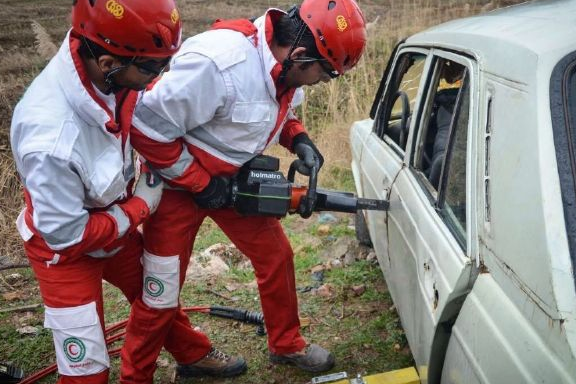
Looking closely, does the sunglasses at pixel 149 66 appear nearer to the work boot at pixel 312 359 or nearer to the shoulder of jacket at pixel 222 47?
the shoulder of jacket at pixel 222 47

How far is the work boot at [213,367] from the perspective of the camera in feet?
9.27

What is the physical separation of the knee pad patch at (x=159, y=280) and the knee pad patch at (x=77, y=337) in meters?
0.41

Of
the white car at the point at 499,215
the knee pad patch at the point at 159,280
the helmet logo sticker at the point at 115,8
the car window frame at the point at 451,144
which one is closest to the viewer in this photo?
the white car at the point at 499,215

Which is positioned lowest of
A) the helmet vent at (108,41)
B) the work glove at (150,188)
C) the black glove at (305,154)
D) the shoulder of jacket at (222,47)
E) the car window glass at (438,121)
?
the black glove at (305,154)

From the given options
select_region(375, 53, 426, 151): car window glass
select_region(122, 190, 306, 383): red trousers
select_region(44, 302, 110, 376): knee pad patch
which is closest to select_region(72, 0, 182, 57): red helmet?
select_region(122, 190, 306, 383): red trousers

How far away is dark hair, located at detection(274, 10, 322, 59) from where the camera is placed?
2.18 m

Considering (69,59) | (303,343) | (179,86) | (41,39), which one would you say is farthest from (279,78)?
(41,39)

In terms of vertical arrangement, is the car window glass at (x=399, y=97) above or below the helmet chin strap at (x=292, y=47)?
below

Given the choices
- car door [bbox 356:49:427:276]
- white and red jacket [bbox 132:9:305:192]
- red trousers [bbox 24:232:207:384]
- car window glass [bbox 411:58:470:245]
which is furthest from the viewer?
car door [bbox 356:49:427:276]

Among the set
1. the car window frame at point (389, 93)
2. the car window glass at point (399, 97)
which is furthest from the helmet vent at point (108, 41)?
the car window glass at point (399, 97)

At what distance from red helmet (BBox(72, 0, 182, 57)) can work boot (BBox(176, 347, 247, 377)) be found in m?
1.72

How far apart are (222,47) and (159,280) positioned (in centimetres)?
103

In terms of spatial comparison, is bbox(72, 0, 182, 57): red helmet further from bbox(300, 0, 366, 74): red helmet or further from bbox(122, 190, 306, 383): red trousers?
bbox(122, 190, 306, 383): red trousers

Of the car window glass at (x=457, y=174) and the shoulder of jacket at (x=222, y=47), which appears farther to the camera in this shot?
the shoulder of jacket at (x=222, y=47)
